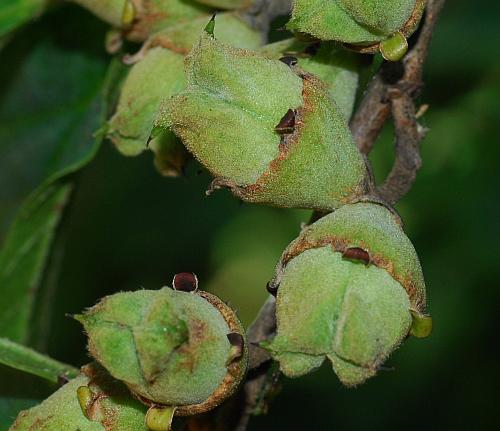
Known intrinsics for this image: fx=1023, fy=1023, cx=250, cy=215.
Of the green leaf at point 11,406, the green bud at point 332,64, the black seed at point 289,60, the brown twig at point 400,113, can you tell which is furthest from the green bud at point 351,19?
the green leaf at point 11,406

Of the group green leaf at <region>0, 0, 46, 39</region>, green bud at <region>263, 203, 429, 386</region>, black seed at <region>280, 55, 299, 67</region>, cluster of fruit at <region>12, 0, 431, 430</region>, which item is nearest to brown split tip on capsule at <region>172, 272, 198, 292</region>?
cluster of fruit at <region>12, 0, 431, 430</region>

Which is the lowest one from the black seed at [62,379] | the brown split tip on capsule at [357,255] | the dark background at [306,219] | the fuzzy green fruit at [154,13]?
the dark background at [306,219]

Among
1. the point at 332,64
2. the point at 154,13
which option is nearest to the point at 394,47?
the point at 332,64

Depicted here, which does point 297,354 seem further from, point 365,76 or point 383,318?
point 365,76

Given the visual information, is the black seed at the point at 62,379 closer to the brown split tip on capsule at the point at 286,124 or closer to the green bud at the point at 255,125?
the green bud at the point at 255,125

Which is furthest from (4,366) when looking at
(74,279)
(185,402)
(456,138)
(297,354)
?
(74,279)

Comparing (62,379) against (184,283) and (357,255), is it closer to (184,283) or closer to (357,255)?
(184,283)
